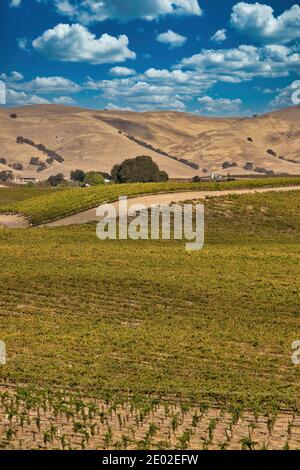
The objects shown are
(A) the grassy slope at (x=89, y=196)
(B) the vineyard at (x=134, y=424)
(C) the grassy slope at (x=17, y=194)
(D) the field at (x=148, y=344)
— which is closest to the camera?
(B) the vineyard at (x=134, y=424)

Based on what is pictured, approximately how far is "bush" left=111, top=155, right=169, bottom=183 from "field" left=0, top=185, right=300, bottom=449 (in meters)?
62.0

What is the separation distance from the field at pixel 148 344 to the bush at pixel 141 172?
6198cm

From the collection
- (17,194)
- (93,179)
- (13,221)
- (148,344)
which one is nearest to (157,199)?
(13,221)

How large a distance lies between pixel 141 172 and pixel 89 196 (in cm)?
4075

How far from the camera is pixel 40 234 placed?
204 feet

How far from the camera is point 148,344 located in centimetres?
3194

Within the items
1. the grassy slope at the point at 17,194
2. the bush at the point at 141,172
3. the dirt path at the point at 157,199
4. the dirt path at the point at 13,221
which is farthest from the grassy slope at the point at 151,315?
the bush at the point at 141,172

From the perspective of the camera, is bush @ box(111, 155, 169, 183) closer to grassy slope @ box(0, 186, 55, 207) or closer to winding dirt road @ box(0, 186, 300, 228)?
grassy slope @ box(0, 186, 55, 207)

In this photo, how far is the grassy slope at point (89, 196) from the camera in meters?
77.2

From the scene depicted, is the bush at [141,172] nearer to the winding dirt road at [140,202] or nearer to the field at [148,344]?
the winding dirt road at [140,202]
